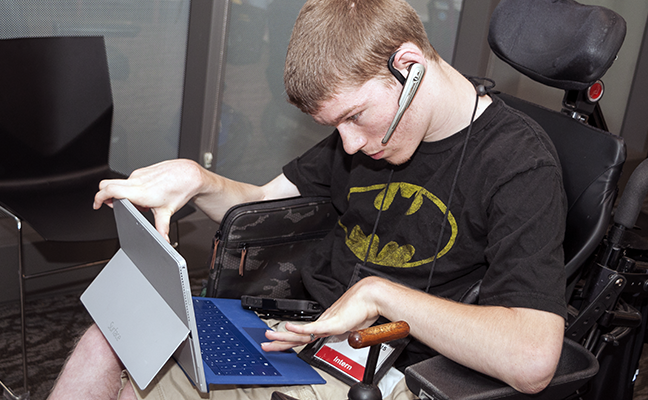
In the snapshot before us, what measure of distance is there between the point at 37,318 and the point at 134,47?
1044 mm

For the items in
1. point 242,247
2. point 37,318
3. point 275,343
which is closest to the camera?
point 275,343

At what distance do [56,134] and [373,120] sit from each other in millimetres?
1298

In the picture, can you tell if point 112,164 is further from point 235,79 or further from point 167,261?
point 167,261

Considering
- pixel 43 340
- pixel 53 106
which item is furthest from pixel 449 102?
pixel 43 340

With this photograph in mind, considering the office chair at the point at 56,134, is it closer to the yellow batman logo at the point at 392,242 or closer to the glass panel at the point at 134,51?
the glass panel at the point at 134,51

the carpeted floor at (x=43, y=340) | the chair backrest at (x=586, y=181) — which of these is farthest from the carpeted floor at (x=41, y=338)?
the chair backrest at (x=586, y=181)

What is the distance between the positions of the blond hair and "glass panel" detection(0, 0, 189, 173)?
132 centimetres

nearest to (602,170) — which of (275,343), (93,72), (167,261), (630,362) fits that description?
(630,362)

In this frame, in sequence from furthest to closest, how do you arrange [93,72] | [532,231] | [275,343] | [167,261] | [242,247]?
[93,72] < [242,247] < [275,343] < [532,231] < [167,261]

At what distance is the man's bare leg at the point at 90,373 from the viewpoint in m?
1.16

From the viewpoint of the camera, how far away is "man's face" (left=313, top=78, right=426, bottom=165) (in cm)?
107

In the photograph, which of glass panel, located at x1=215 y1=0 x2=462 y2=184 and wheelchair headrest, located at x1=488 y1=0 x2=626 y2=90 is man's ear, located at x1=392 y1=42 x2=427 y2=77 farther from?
glass panel, located at x1=215 y1=0 x2=462 y2=184

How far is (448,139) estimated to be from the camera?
118 centimetres

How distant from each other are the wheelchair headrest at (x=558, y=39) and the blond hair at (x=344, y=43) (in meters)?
0.28
